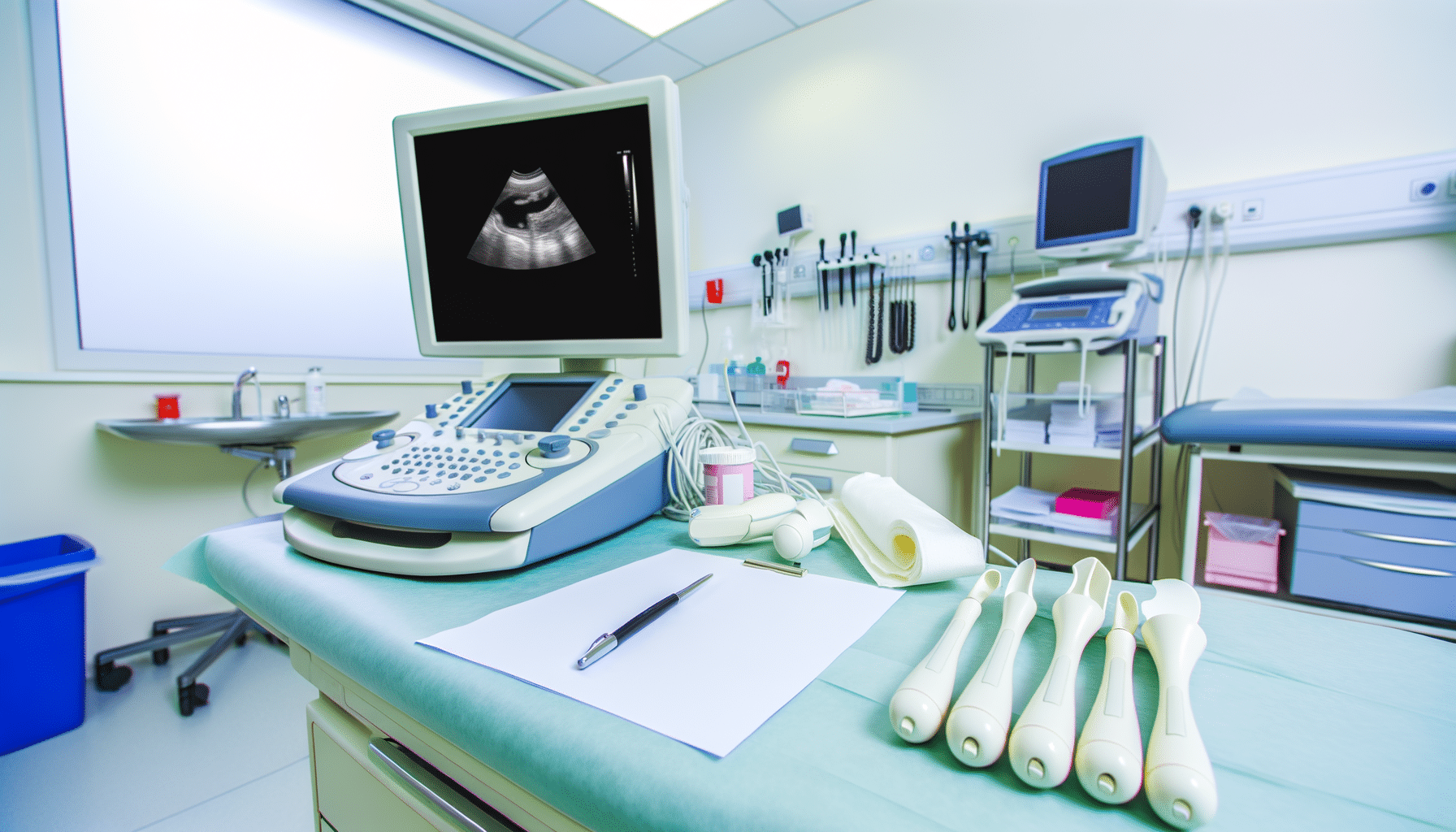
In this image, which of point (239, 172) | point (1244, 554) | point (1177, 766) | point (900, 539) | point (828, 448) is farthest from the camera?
point (239, 172)

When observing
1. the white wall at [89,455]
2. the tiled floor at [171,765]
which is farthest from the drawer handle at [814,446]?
the white wall at [89,455]

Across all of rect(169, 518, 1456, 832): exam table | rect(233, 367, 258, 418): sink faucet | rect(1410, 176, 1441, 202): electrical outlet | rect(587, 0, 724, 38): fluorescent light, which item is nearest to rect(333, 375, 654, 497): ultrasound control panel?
rect(169, 518, 1456, 832): exam table

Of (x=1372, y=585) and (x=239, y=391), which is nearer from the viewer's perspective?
(x=1372, y=585)

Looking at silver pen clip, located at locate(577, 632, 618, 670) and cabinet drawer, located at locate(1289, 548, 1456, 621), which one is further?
cabinet drawer, located at locate(1289, 548, 1456, 621)

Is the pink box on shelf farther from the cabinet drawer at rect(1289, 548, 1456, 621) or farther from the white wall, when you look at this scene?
the white wall

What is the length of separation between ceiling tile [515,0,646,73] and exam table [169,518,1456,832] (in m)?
2.57

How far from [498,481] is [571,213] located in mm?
355

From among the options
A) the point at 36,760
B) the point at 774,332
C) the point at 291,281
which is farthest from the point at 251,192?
the point at 774,332

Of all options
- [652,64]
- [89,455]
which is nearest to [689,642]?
[89,455]

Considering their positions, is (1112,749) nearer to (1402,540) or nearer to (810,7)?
(1402,540)

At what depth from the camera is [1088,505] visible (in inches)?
54.2

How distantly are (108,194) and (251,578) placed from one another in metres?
1.93

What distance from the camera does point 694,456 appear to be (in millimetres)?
701

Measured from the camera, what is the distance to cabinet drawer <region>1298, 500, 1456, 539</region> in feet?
3.30
